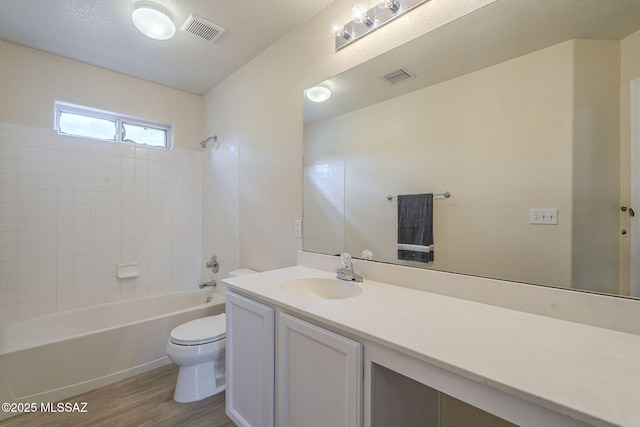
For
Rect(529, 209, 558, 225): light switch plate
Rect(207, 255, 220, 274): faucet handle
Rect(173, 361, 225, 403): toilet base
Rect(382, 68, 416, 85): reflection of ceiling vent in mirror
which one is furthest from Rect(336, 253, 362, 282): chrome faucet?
Rect(207, 255, 220, 274): faucet handle

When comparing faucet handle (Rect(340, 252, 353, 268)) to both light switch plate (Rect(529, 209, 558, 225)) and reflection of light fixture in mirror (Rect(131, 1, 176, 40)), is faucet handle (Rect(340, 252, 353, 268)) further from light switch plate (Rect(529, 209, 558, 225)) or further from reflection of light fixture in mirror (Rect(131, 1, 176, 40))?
reflection of light fixture in mirror (Rect(131, 1, 176, 40))

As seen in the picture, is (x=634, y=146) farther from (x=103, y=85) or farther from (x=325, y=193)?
(x=103, y=85)

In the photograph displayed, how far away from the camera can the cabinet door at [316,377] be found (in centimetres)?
87

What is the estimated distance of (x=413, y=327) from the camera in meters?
0.85

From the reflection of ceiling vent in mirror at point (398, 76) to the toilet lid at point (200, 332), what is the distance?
1.94 meters

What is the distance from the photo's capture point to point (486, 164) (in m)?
1.08

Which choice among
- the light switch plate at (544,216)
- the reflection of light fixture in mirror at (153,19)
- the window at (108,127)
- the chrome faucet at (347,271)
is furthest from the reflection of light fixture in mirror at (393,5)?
the window at (108,127)

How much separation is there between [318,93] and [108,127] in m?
2.25

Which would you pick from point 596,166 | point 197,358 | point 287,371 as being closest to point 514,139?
point 596,166

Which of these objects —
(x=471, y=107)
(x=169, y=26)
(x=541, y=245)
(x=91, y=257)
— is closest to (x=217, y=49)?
(x=169, y=26)

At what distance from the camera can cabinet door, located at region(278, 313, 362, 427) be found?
0.87 metres

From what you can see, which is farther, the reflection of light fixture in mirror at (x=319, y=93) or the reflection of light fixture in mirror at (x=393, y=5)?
the reflection of light fixture in mirror at (x=319, y=93)

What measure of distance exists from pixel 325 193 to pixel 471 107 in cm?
92

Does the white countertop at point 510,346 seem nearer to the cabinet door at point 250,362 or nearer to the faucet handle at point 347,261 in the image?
the cabinet door at point 250,362
